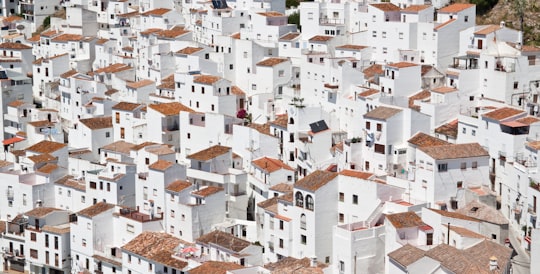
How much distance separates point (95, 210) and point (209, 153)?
525 cm

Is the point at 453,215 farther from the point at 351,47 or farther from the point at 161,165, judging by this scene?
the point at 351,47

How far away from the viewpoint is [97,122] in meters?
52.4

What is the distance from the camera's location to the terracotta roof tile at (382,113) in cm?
4281

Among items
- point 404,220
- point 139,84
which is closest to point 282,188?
point 404,220

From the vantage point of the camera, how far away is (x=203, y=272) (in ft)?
126

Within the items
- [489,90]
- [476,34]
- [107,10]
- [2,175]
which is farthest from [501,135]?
[107,10]

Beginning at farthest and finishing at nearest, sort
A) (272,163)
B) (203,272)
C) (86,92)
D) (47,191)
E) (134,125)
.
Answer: (86,92) → (134,125) → (47,191) → (272,163) → (203,272)

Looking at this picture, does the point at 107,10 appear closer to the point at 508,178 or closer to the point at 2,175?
the point at 2,175

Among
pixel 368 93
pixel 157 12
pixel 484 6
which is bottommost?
pixel 368 93

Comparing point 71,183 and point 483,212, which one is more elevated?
point 483,212

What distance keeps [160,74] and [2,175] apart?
10.8m

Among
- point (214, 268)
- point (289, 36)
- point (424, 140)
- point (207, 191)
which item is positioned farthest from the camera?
point (289, 36)

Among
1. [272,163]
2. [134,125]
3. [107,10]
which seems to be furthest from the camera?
[107,10]

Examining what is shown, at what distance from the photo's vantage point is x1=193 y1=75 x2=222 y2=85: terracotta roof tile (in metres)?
51.1
